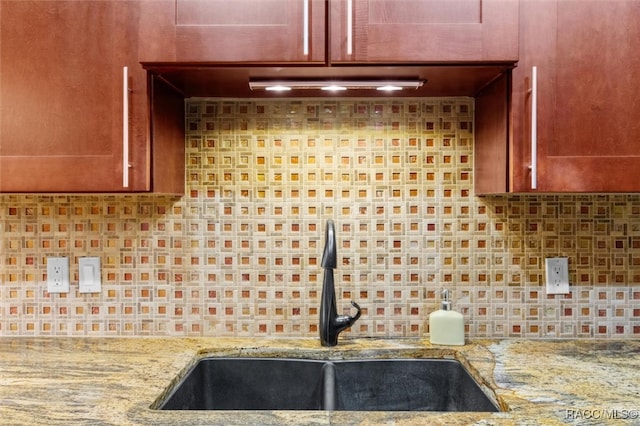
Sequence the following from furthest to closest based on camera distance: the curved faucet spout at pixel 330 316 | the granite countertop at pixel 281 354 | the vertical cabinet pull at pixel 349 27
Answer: the curved faucet spout at pixel 330 316, the vertical cabinet pull at pixel 349 27, the granite countertop at pixel 281 354

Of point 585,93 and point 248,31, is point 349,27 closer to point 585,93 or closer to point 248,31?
point 248,31

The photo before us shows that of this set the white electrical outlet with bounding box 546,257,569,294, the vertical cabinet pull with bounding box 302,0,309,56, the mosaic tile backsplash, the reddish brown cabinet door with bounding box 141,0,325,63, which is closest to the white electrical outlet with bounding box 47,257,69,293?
the mosaic tile backsplash

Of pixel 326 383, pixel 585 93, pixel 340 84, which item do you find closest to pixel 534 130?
pixel 585 93

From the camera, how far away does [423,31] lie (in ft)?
3.65

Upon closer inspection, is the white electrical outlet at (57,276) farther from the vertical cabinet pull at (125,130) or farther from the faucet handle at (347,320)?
the faucet handle at (347,320)

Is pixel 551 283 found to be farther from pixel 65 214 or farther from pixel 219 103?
pixel 65 214

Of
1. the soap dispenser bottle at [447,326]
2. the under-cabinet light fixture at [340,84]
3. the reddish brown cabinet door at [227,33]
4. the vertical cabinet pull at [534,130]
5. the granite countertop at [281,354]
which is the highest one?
the reddish brown cabinet door at [227,33]

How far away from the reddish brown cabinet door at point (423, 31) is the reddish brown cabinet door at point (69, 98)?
0.50 m

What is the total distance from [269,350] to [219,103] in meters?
0.74

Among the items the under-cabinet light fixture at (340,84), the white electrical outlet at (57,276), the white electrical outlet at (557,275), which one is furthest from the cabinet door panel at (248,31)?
the white electrical outlet at (557,275)

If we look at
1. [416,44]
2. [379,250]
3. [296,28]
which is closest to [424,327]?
[379,250]

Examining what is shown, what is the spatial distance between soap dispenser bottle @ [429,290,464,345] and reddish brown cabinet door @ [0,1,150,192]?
0.86 m

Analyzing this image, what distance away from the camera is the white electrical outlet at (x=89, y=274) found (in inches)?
58.9

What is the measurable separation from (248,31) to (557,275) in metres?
1.12
